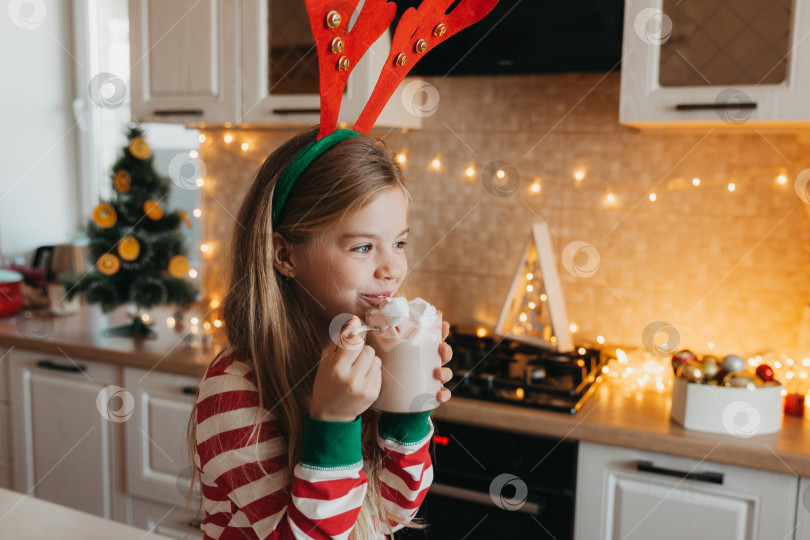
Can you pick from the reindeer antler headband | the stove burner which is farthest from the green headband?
the stove burner

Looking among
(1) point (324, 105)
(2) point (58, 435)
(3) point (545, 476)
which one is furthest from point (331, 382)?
(2) point (58, 435)

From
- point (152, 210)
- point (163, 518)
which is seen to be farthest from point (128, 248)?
point (163, 518)

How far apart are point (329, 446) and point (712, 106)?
3.81ft

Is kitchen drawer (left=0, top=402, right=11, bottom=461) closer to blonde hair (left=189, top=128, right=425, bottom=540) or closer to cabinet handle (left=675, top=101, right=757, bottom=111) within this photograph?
blonde hair (left=189, top=128, right=425, bottom=540)

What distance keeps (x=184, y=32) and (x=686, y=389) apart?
5.31 feet

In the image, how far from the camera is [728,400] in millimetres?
1401

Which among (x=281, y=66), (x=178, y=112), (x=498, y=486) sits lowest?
(x=498, y=486)

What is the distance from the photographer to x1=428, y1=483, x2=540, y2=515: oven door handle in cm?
149

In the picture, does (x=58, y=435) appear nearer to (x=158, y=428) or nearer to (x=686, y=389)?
(x=158, y=428)

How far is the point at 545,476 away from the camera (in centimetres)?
151

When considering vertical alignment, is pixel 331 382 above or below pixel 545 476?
above

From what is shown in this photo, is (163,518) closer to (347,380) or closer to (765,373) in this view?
(347,380)

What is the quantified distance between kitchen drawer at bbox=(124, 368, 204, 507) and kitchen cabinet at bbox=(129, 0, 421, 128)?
0.74m

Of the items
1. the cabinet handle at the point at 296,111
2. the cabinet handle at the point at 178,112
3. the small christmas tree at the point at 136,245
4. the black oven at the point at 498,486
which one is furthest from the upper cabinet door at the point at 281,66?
the black oven at the point at 498,486
